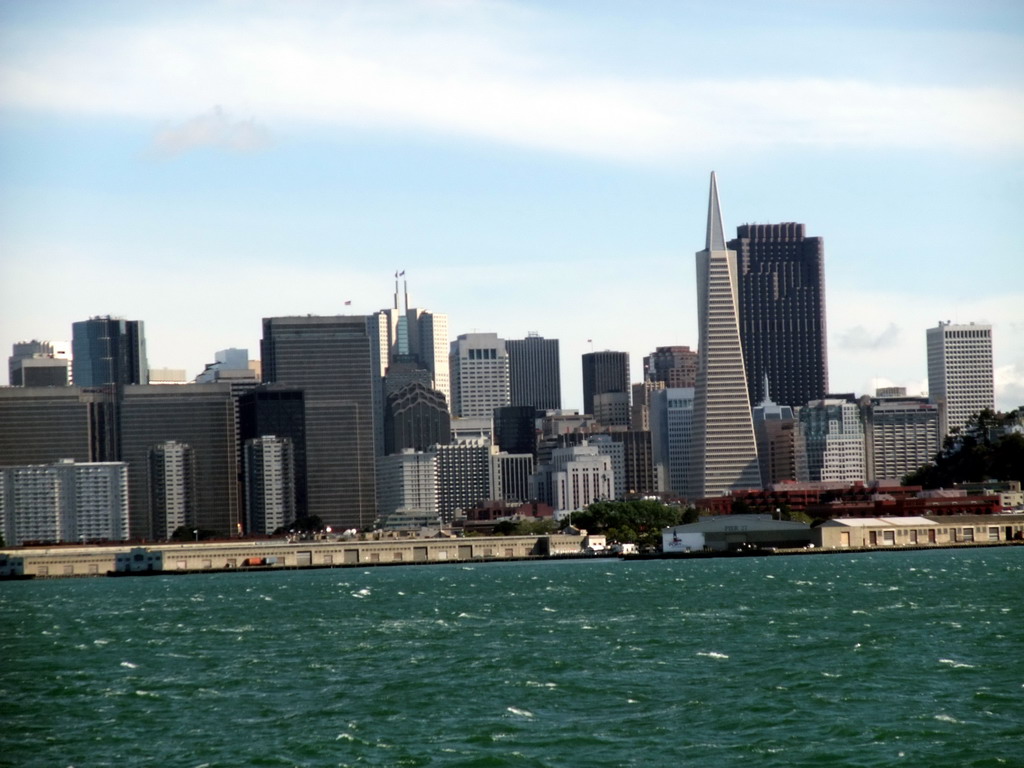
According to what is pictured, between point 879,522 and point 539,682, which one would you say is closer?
point 539,682

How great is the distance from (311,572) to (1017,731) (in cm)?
14445

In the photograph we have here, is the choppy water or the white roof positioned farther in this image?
the white roof

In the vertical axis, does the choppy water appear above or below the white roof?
above

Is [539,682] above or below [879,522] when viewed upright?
above

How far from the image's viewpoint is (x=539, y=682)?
5556cm

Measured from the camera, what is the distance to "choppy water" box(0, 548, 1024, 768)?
44156 millimetres

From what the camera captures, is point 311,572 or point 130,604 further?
point 311,572

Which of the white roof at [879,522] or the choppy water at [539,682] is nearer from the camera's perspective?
the choppy water at [539,682]

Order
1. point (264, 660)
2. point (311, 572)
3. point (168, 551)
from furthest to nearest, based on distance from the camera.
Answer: point (168, 551)
point (311, 572)
point (264, 660)

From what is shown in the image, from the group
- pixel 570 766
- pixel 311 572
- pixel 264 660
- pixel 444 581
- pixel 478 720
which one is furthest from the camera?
pixel 311 572

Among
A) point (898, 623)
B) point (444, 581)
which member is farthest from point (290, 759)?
point (444, 581)

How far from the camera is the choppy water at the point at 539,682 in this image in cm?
4416

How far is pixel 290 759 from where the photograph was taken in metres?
43.5

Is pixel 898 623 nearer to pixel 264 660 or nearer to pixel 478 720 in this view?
pixel 264 660
